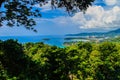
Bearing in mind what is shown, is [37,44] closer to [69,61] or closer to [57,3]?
[69,61]

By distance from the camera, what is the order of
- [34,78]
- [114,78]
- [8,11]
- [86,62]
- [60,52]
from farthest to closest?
[114,78]
[86,62]
[60,52]
[34,78]
[8,11]

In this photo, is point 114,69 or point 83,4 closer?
point 83,4

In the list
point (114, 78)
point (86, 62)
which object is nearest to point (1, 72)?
point (86, 62)

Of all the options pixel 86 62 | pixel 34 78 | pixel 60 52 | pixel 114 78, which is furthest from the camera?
pixel 114 78

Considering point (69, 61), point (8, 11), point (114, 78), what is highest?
point (8, 11)

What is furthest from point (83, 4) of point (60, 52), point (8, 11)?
point (60, 52)

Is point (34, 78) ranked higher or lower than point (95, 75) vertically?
higher
